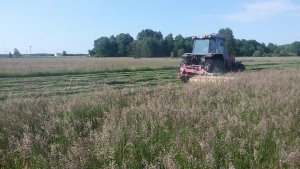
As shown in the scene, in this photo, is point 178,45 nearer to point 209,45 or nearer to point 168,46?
point 168,46

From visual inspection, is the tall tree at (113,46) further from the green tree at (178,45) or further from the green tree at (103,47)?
the green tree at (178,45)

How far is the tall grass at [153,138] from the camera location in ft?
15.0

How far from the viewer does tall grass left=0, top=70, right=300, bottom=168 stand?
180 inches

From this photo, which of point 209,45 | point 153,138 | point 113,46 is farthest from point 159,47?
point 153,138

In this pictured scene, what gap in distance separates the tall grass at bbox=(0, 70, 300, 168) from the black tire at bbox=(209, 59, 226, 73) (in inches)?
528

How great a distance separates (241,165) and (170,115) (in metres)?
2.01

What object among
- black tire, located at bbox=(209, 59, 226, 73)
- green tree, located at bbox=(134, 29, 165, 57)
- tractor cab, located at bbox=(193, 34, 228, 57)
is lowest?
black tire, located at bbox=(209, 59, 226, 73)

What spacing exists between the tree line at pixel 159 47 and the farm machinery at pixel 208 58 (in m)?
52.1

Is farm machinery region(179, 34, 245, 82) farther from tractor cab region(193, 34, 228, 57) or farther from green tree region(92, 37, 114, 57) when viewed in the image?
green tree region(92, 37, 114, 57)

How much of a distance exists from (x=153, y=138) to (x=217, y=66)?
16.9 m

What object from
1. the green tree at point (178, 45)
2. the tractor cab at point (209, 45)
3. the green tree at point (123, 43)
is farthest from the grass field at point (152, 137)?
the green tree at point (123, 43)

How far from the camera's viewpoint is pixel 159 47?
8925cm

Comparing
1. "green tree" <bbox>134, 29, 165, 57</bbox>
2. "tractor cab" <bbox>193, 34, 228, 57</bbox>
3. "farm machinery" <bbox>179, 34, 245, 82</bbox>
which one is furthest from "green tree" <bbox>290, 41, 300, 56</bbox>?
"tractor cab" <bbox>193, 34, 228, 57</bbox>

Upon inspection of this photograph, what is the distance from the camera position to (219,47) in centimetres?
2239
